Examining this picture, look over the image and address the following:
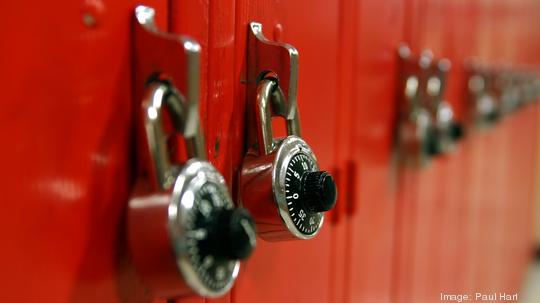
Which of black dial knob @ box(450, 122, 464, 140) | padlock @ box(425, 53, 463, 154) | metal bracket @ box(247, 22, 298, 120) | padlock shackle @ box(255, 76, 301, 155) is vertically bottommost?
black dial knob @ box(450, 122, 464, 140)

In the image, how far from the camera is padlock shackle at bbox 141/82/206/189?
48 cm

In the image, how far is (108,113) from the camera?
48 cm

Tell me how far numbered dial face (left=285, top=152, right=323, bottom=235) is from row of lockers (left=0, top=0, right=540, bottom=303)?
67 mm

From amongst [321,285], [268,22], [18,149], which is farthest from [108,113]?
[321,285]

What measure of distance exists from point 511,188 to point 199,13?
2.79 metres

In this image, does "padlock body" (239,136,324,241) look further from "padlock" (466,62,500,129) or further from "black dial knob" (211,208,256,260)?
"padlock" (466,62,500,129)

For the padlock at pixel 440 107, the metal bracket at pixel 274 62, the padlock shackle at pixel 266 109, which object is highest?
the metal bracket at pixel 274 62

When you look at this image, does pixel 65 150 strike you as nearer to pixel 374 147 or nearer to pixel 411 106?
pixel 374 147

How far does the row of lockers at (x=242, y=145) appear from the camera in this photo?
42cm

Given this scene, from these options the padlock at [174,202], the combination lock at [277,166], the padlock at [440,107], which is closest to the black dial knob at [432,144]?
the padlock at [440,107]

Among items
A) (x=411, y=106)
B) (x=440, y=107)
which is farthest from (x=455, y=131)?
(x=411, y=106)

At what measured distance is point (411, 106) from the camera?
1251 mm

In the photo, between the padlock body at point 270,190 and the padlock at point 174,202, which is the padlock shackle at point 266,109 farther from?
the padlock at point 174,202

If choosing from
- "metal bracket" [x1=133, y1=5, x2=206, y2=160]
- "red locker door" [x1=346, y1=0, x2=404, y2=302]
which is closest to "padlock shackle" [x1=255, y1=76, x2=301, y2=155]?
"metal bracket" [x1=133, y1=5, x2=206, y2=160]
